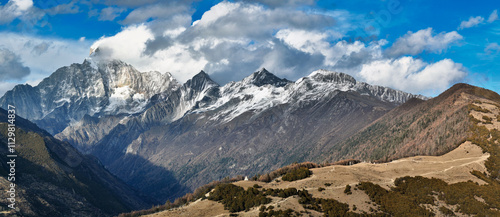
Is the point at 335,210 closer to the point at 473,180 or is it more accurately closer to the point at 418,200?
the point at 418,200

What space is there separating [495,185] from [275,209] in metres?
105

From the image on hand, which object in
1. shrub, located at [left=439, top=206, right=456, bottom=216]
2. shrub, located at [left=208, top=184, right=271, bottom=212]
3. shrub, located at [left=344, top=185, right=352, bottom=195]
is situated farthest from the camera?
shrub, located at [left=344, top=185, right=352, bottom=195]

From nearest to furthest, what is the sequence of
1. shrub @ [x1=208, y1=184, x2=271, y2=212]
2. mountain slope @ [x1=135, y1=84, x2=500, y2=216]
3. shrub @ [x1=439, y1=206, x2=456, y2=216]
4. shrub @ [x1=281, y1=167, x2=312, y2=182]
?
mountain slope @ [x1=135, y1=84, x2=500, y2=216] → shrub @ [x1=208, y1=184, x2=271, y2=212] → shrub @ [x1=439, y1=206, x2=456, y2=216] → shrub @ [x1=281, y1=167, x2=312, y2=182]

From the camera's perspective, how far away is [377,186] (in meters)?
176

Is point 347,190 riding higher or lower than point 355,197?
higher

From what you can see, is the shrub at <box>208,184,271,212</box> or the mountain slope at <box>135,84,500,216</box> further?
the shrub at <box>208,184,271,212</box>

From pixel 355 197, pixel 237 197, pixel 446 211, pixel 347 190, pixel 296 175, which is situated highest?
pixel 296 175

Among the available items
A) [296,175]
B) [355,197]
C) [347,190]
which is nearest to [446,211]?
[355,197]

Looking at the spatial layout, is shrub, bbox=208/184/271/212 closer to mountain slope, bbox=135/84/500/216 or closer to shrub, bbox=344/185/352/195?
mountain slope, bbox=135/84/500/216

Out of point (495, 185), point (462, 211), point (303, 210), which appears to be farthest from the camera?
point (495, 185)

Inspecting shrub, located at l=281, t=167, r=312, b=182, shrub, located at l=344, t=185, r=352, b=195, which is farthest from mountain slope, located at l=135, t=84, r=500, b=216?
shrub, located at l=281, t=167, r=312, b=182

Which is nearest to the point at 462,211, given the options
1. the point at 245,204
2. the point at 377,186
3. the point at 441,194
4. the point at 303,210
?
the point at 441,194

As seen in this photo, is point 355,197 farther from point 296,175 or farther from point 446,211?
point 446,211

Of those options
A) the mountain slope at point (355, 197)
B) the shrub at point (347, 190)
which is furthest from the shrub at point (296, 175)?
the shrub at point (347, 190)
